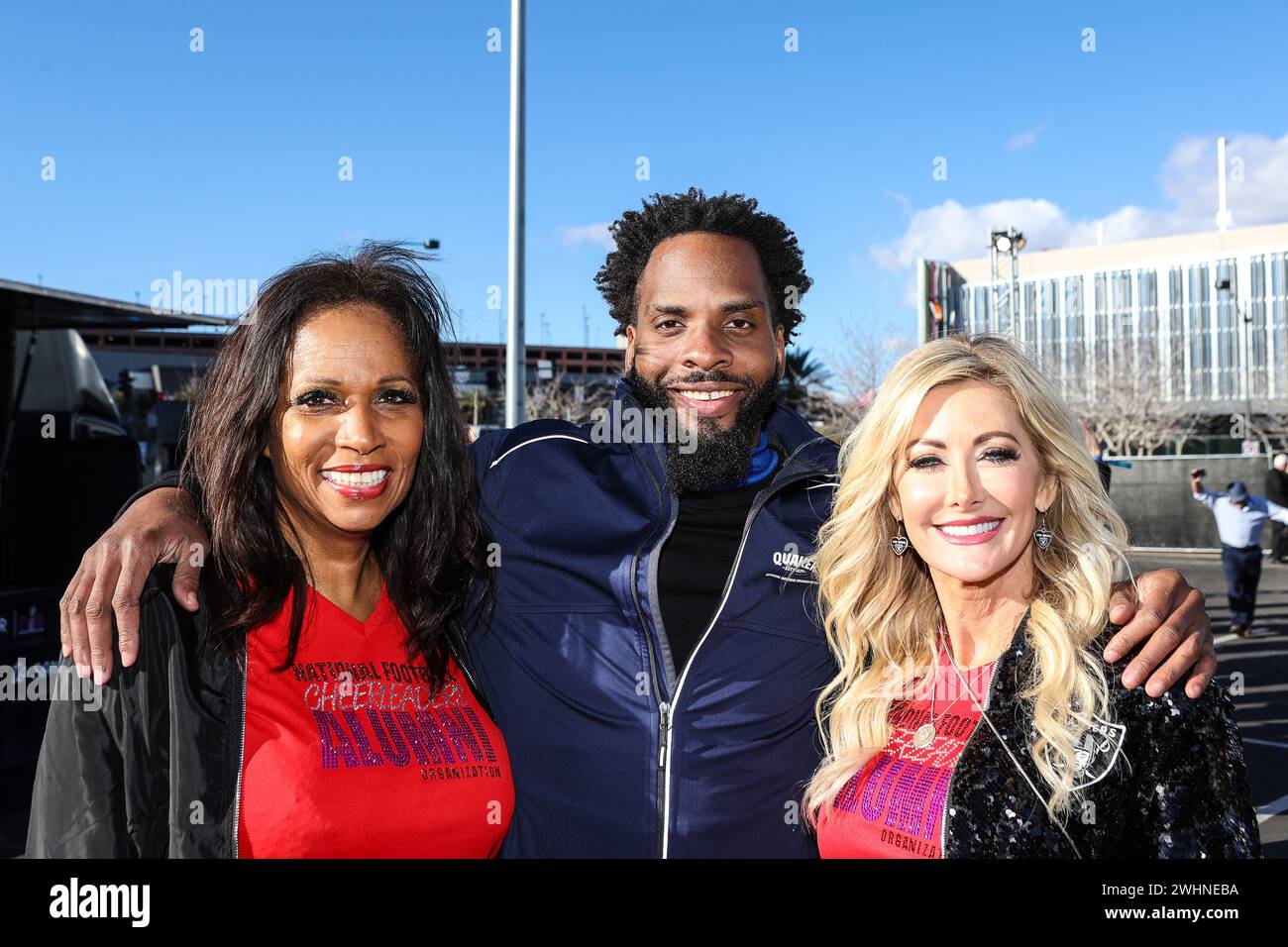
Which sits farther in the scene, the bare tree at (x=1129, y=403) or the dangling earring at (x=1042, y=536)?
the bare tree at (x=1129, y=403)

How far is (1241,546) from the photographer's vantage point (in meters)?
13.0

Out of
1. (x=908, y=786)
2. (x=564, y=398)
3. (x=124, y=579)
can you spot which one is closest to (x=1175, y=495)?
(x=908, y=786)

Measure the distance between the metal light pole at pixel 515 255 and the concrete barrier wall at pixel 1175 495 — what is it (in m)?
18.8

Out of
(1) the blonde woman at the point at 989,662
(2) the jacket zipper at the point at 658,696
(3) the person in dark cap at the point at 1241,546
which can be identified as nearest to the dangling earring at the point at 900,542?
(1) the blonde woman at the point at 989,662

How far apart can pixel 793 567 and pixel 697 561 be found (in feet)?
0.93

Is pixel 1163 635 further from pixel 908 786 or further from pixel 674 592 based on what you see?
pixel 674 592

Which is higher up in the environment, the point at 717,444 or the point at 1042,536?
the point at 717,444

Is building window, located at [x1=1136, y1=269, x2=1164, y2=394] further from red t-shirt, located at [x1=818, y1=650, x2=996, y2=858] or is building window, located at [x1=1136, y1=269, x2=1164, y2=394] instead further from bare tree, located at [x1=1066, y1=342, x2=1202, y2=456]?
red t-shirt, located at [x1=818, y1=650, x2=996, y2=858]

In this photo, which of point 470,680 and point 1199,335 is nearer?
point 470,680

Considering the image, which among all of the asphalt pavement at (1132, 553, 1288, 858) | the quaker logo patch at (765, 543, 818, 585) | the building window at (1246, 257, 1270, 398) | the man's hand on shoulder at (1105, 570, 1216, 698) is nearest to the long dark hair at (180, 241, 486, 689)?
the quaker logo patch at (765, 543, 818, 585)

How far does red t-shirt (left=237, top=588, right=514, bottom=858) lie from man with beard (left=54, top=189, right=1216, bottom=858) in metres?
0.25

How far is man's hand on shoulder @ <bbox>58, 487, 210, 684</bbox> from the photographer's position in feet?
7.37

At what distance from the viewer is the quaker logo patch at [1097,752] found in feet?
7.57

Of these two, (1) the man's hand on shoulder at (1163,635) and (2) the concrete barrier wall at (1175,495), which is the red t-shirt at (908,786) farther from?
(2) the concrete barrier wall at (1175,495)
